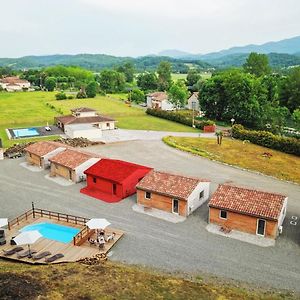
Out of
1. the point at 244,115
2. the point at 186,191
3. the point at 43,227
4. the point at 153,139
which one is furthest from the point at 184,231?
the point at 244,115

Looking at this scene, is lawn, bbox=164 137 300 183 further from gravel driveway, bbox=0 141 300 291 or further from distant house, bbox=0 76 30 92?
distant house, bbox=0 76 30 92

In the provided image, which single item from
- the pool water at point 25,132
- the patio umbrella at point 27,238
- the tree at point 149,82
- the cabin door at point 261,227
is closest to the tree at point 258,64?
the tree at point 149,82

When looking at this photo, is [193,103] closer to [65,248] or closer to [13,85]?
[65,248]

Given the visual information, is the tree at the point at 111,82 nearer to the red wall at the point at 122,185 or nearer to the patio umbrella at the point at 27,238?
the red wall at the point at 122,185

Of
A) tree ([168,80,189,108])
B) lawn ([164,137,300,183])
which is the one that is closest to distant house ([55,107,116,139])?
lawn ([164,137,300,183])

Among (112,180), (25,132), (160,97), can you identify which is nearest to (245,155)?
(112,180)
